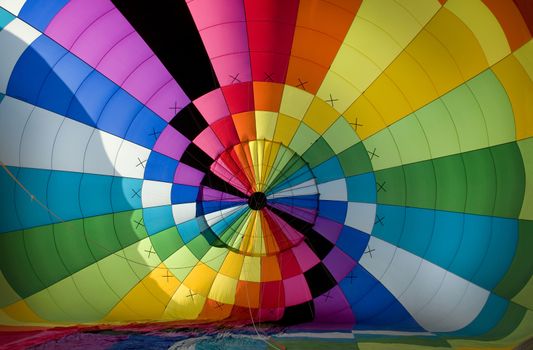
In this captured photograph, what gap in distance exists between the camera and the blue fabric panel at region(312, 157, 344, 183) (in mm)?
4102

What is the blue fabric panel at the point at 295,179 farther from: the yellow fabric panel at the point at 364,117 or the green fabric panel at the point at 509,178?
the green fabric panel at the point at 509,178

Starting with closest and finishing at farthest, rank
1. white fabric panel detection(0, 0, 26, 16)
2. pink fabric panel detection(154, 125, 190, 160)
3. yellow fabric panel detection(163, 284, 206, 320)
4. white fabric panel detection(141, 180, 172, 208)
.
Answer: white fabric panel detection(0, 0, 26, 16) < pink fabric panel detection(154, 125, 190, 160) < white fabric panel detection(141, 180, 172, 208) < yellow fabric panel detection(163, 284, 206, 320)

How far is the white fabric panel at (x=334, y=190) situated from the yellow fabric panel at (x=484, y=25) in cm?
138

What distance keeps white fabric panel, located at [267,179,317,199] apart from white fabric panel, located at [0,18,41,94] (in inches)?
85.0

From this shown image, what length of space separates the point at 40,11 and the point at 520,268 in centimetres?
393

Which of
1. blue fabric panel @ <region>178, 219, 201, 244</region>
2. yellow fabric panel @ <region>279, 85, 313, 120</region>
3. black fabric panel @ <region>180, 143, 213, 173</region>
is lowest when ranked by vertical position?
blue fabric panel @ <region>178, 219, 201, 244</region>

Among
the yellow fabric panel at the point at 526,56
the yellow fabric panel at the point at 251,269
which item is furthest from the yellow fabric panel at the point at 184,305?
the yellow fabric panel at the point at 526,56

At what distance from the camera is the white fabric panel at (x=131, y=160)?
4152 millimetres

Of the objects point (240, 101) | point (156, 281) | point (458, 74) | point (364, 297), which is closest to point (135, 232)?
point (156, 281)

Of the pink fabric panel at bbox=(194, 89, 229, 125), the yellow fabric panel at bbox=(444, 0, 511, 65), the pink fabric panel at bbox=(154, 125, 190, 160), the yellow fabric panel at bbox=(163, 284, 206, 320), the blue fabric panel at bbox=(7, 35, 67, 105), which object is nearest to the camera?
the yellow fabric panel at bbox=(444, 0, 511, 65)

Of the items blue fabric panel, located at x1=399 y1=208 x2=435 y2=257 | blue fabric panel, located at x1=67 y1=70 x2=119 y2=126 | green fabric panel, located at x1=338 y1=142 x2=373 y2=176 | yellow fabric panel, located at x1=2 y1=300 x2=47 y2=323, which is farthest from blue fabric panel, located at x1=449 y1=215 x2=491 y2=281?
yellow fabric panel, located at x1=2 y1=300 x2=47 y2=323

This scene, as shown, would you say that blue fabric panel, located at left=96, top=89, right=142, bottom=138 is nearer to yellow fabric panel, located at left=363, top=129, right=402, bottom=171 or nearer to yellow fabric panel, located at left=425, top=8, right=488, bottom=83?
yellow fabric panel, located at left=363, top=129, right=402, bottom=171

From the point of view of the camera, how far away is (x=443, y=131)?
3889 millimetres

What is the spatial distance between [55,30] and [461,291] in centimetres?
358
